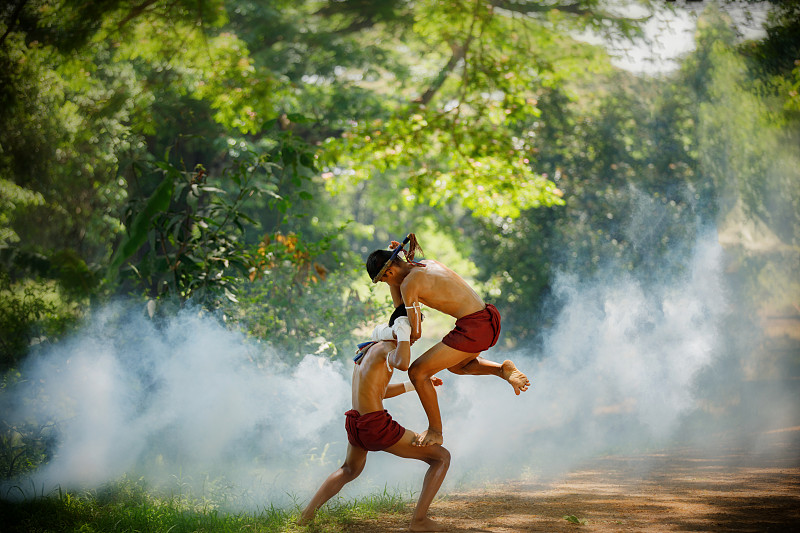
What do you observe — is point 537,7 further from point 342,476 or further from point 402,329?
point 342,476

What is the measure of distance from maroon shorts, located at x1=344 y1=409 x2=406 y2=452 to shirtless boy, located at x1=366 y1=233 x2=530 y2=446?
0.52ft

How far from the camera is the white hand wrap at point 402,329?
143 inches

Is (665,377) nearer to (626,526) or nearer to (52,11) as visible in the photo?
(626,526)

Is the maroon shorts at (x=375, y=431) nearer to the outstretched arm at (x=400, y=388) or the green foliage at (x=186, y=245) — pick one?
the outstretched arm at (x=400, y=388)

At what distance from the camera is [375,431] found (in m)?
3.63

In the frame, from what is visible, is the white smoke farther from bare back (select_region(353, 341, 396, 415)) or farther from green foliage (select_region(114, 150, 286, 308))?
bare back (select_region(353, 341, 396, 415))

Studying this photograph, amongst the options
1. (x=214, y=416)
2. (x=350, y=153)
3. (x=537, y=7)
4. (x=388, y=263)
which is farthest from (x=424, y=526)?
(x=537, y=7)

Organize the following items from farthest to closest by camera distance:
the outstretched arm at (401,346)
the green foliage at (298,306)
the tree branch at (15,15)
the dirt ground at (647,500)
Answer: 1. the tree branch at (15,15)
2. the green foliage at (298,306)
3. the dirt ground at (647,500)
4. the outstretched arm at (401,346)

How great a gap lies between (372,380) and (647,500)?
87.6 inches

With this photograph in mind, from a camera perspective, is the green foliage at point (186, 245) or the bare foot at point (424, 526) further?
the green foliage at point (186, 245)

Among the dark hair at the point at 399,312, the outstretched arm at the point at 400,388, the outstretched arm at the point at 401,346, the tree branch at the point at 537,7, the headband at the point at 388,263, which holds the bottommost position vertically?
the outstretched arm at the point at 400,388

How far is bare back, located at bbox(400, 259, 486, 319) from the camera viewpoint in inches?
149

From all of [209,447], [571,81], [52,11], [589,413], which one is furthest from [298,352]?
[571,81]

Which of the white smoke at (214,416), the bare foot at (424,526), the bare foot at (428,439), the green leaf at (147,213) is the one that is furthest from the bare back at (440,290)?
the green leaf at (147,213)
